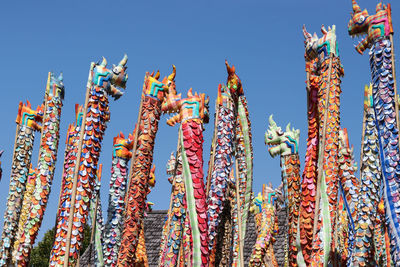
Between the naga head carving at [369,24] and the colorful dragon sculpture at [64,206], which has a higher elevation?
the naga head carving at [369,24]

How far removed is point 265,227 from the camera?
10.9 m

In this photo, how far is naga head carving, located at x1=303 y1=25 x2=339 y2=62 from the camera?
757 cm

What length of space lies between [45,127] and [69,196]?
218cm

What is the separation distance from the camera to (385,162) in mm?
6047

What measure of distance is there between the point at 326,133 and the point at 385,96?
1096 millimetres

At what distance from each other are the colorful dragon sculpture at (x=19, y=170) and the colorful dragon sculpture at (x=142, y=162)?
195 centimetres

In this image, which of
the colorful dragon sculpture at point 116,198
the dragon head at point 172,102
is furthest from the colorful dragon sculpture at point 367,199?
the colorful dragon sculpture at point 116,198

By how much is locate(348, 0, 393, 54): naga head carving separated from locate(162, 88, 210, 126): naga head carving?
6.67 ft

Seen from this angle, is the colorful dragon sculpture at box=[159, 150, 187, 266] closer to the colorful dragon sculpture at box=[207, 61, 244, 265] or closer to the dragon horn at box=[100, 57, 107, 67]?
the colorful dragon sculpture at box=[207, 61, 244, 265]

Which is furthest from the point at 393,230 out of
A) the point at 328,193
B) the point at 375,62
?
the point at 375,62

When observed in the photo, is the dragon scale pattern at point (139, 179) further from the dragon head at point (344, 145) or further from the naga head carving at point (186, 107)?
the dragon head at point (344, 145)

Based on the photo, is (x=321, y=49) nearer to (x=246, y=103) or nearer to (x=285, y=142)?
(x=246, y=103)

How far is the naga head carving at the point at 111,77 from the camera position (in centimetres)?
725

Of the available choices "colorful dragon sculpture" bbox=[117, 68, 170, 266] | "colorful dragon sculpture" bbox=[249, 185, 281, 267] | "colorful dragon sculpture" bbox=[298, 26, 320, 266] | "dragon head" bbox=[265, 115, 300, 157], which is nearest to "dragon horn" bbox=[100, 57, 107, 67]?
"colorful dragon sculpture" bbox=[117, 68, 170, 266]
